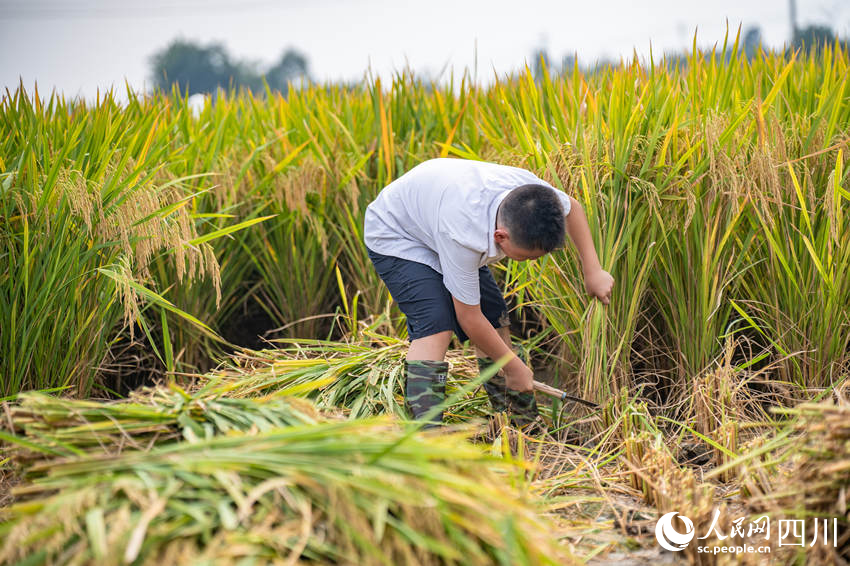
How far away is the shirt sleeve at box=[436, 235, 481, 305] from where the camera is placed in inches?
90.4

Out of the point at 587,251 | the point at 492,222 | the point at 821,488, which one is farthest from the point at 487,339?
the point at 821,488

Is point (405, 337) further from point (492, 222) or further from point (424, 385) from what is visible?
point (492, 222)

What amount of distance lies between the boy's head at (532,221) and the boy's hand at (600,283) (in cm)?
38

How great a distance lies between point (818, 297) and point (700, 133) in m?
0.76

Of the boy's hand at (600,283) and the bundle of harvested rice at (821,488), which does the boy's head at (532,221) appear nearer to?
the boy's hand at (600,283)

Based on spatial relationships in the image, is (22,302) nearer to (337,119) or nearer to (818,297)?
(337,119)

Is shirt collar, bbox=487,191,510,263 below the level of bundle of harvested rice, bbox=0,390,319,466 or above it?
above

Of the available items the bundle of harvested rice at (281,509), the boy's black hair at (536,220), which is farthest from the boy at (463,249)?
the bundle of harvested rice at (281,509)

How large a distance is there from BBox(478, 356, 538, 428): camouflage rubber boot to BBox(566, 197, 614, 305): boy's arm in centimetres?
48

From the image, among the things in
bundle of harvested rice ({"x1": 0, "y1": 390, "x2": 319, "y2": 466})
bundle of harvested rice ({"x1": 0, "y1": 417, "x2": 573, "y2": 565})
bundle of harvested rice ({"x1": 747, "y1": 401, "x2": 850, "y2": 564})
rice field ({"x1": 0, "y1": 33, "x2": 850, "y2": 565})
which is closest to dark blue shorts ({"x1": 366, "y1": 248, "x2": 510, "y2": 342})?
rice field ({"x1": 0, "y1": 33, "x2": 850, "y2": 565})

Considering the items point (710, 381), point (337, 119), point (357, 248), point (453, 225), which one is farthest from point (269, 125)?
point (710, 381)

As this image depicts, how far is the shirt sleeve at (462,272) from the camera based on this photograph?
2295 millimetres

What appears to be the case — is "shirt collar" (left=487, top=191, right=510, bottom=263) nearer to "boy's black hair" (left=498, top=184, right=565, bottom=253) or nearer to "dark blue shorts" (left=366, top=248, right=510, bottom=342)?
"boy's black hair" (left=498, top=184, right=565, bottom=253)

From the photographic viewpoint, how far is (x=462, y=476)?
1.45 m
